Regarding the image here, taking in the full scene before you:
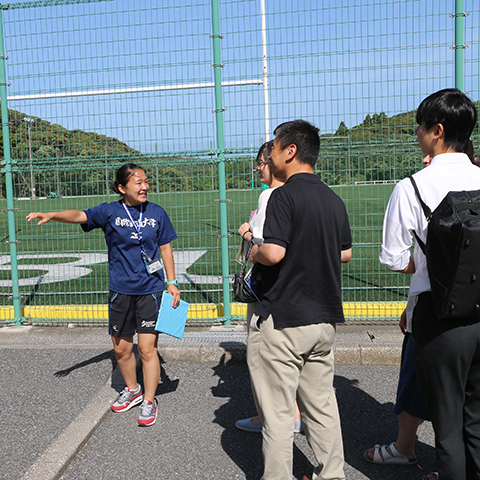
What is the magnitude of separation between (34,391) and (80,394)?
418 mm

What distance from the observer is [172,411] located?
13.0 feet

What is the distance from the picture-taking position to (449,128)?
223 centimetres

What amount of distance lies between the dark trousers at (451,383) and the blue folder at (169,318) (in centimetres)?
209

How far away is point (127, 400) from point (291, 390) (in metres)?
A: 1.93

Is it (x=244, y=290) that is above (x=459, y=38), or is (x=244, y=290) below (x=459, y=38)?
below

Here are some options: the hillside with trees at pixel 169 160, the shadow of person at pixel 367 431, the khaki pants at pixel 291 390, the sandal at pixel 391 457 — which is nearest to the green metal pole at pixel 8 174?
the hillside with trees at pixel 169 160

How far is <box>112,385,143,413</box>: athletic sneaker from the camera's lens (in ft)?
13.0

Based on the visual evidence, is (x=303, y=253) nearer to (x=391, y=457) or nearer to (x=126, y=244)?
(x=391, y=457)

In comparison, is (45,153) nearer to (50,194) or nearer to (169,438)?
(50,194)

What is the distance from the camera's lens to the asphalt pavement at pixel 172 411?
3.15 m

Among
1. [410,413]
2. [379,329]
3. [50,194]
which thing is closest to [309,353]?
[410,413]

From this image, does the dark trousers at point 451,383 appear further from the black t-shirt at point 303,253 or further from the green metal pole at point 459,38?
the green metal pole at point 459,38

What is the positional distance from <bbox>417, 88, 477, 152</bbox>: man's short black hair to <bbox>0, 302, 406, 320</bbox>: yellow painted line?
3.85 meters

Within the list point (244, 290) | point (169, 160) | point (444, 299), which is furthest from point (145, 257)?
point (444, 299)
